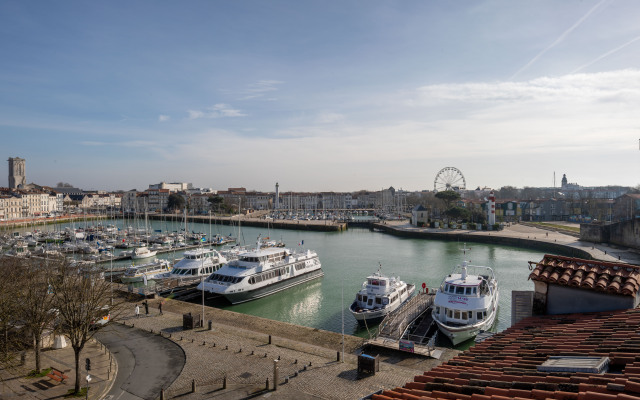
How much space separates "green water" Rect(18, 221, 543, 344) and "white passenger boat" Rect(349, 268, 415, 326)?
88cm

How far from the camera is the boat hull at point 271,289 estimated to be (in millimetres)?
27859

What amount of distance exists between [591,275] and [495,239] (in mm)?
57410

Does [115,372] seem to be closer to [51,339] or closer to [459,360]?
[51,339]

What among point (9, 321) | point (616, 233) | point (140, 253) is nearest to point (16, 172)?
point (140, 253)

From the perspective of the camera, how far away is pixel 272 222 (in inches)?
3703

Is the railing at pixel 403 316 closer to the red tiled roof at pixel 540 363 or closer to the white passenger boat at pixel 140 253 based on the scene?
the red tiled roof at pixel 540 363

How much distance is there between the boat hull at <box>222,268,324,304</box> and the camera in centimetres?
2786

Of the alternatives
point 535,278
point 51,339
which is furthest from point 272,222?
point 535,278

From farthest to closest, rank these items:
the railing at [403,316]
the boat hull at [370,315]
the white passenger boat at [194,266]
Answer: the white passenger boat at [194,266], the boat hull at [370,315], the railing at [403,316]

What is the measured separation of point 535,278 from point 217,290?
863 inches

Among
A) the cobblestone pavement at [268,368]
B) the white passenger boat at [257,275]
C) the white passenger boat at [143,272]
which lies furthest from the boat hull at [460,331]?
the white passenger boat at [143,272]

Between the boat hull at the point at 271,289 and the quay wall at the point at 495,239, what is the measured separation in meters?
30.3

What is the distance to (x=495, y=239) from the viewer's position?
205ft

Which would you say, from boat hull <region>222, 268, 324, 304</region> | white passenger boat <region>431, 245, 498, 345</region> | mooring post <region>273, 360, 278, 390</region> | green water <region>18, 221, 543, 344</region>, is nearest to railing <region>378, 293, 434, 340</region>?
white passenger boat <region>431, 245, 498, 345</region>
